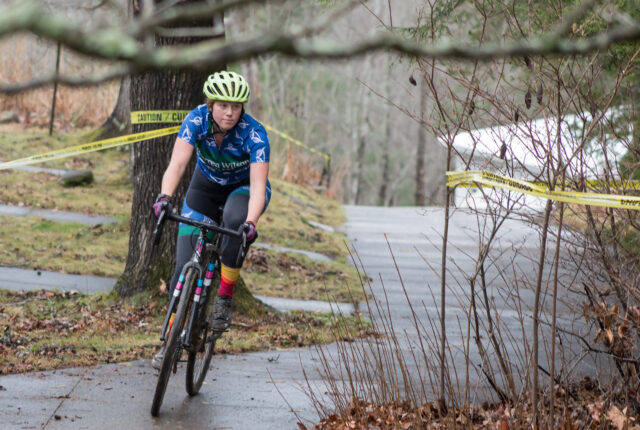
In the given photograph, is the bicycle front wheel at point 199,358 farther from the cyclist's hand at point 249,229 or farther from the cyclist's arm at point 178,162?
the cyclist's arm at point 178,162

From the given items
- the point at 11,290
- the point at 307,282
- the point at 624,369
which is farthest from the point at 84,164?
the point at 624,369

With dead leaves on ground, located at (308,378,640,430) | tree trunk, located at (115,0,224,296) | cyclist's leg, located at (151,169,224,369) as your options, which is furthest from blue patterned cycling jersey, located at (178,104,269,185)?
tree trunk, located at (115,0,224,296)

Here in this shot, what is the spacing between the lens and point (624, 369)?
14.6ft

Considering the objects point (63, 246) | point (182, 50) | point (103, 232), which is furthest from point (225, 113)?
point (103, 232)

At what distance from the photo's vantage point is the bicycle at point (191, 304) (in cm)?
488

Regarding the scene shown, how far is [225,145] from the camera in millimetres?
5504

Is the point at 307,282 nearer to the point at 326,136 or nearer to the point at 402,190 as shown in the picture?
the point at 326,136

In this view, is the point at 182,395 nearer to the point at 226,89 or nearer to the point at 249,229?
the point at 249,229

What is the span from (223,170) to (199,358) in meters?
1.31

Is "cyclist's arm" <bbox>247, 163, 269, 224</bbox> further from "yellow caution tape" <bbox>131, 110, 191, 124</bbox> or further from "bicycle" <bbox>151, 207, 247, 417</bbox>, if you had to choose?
"yellow caution tape" <bbox>131, 110, 191, 124</bbox>

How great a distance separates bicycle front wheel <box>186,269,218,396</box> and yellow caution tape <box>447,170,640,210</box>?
1.87m

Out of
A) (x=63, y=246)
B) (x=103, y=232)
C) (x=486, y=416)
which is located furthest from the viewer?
(x=103, y=232)

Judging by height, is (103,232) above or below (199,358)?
above

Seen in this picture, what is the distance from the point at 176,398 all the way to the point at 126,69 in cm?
447
